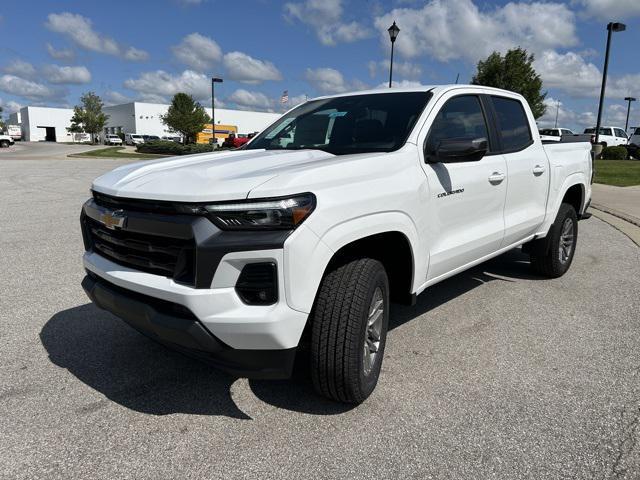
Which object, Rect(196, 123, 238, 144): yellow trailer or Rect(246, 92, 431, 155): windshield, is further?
Rect(196, 123, 238, 144): yellow trailer

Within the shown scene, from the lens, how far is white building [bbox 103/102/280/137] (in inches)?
3452

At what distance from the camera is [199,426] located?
8.69ft

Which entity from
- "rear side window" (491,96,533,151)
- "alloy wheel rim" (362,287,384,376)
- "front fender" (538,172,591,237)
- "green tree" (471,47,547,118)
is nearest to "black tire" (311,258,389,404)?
"alloy wheel rim" (362,287,384,376)

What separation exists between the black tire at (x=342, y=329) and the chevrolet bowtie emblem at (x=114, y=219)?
3.57 ft

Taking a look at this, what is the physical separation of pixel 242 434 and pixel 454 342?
1.79 metres

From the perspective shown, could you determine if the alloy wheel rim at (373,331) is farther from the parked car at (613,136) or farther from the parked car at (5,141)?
the parked car at (5,141)

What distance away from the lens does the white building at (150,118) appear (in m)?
87.7

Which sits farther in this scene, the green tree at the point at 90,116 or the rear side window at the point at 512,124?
the green tree at the point at 90,116

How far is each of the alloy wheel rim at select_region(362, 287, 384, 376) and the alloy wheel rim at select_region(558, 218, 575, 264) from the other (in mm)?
3115

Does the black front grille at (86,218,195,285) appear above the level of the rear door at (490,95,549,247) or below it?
below

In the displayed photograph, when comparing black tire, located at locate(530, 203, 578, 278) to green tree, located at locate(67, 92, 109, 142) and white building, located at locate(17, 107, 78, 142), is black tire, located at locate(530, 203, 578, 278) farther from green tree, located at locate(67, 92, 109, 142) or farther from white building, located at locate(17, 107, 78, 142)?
white building, located at locate(17, 107, 78, 142)

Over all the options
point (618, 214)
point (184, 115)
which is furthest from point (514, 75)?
point (184, 115)

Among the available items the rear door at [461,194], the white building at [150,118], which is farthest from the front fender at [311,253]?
the white building at [150,118]

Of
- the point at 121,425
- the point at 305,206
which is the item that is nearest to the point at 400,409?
the point at 305,206
